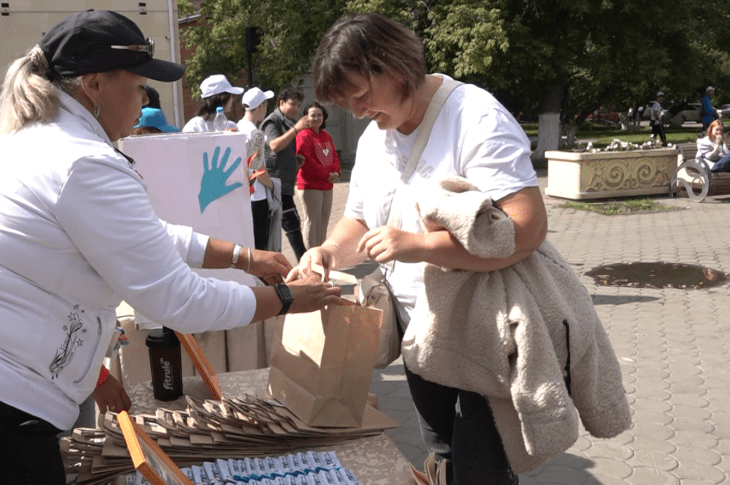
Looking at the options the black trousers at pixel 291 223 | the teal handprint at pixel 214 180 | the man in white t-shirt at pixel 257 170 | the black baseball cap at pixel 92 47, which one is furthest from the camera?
the black trousers at pixel 291 223

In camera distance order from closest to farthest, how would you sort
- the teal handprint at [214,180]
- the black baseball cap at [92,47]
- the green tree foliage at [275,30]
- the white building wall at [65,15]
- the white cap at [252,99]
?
the black baseball cap at [92,47]
the teal handprint at [214,180]
the white cap at [252,99]
the white building wall at [65,15]
the green tree foliage at [275,30]

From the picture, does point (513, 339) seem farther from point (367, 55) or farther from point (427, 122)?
point (367, 55)

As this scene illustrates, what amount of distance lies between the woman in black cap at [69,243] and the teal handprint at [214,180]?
2.35 meters

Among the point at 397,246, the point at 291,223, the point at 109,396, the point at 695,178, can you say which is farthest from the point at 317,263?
the point at 695,178

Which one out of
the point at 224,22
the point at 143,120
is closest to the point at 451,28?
the point at 224,22

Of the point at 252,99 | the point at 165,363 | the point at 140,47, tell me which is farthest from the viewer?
the point at 252,99

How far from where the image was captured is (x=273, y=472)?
2020 mm

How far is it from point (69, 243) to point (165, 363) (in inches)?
44.1

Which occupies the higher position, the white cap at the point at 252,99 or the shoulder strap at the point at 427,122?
the shoulder strap at the point at 427,122

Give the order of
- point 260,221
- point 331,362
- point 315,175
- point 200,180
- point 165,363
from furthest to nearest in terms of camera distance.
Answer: point 315,175, point 260,221, point 200,180, point 165,363, point 331,362

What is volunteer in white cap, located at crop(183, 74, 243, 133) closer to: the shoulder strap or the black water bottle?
the black water bottle

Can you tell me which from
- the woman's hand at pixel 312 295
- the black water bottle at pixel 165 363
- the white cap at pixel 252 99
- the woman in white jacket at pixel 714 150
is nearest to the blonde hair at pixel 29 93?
the woman's hand at pixel 312 295

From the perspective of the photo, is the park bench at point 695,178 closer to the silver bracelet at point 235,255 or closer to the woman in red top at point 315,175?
the woman in red top at point 315,175

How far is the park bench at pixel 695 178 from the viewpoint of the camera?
12.4 metres
